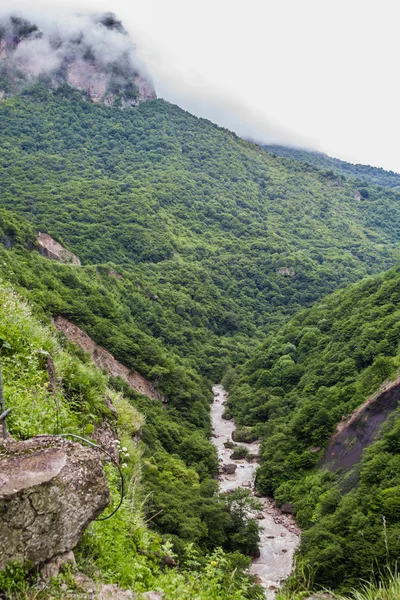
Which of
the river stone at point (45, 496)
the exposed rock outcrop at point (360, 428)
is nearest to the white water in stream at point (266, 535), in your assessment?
the exposed rock outcrop at point (360, 428)

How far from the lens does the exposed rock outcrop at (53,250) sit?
7469 cm

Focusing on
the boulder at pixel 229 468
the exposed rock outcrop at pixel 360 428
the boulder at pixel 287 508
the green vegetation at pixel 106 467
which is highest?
the green vegetation at pixel 106 467

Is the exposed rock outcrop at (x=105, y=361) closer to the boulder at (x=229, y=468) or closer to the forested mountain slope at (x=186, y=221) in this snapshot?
the boulder at (x=229, y=468)

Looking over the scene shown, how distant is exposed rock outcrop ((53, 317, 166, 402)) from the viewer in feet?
158

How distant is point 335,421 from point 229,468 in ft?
41.6

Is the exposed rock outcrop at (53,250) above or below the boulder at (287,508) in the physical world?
above

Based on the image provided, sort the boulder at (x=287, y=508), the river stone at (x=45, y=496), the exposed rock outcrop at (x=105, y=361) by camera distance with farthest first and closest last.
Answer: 1. the exposed rock outcrop at (x=105, y=361)
2. the boulder at (x=287, y=508)
3. the river stone at (x=45, y=496)

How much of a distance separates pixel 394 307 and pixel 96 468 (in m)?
58.9

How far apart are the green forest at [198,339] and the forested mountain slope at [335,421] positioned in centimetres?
23

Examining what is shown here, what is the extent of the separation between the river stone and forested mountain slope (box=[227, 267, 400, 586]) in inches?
748

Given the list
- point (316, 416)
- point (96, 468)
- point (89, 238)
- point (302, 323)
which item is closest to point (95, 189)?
point (89, 238)

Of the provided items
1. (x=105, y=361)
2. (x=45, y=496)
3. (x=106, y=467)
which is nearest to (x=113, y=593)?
(x=45, y=496)

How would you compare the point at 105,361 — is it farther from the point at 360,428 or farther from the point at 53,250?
the point at 53,250

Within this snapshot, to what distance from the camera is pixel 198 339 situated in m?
91.9
